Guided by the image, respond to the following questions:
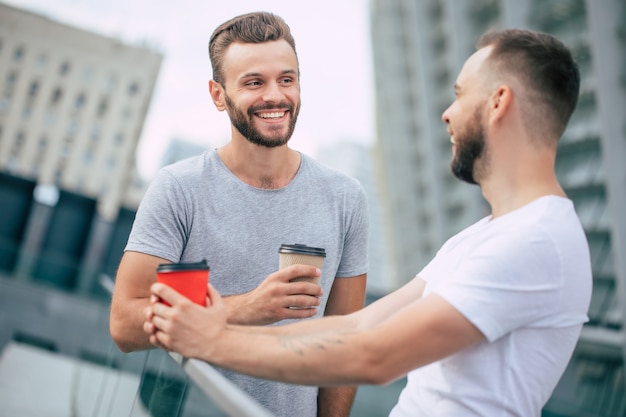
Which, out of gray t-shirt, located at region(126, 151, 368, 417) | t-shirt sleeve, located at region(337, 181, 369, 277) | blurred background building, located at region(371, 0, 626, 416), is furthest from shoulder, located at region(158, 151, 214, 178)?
blurred background building, located at region(371, 0, 626, 416)

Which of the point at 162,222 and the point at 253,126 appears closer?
the point at 162,222

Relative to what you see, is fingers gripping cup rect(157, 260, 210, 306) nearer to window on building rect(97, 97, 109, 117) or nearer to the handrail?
the handrail

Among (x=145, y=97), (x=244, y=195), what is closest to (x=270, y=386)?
(x=244, y=195)

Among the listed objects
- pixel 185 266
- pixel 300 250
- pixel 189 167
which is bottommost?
pixel 185 266

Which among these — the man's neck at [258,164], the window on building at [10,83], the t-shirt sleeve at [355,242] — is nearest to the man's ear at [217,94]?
the man's neck at [258,164]

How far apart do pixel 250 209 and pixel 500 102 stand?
3.27ft

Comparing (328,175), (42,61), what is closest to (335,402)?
(328,175)

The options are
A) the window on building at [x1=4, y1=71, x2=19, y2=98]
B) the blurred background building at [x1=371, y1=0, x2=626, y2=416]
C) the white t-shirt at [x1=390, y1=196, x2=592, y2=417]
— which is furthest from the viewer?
the window on building at [x1=4, y1=71, x2=19, y2=98]

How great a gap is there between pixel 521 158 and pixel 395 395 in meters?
7.75

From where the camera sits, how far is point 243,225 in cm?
233

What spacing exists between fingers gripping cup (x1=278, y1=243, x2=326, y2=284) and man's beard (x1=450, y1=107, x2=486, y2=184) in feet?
1.58

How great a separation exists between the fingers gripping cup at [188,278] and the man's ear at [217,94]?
2.83 feet

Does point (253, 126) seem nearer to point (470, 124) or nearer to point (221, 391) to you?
point (470, 124)

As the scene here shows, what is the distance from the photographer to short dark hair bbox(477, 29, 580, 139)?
177cm
